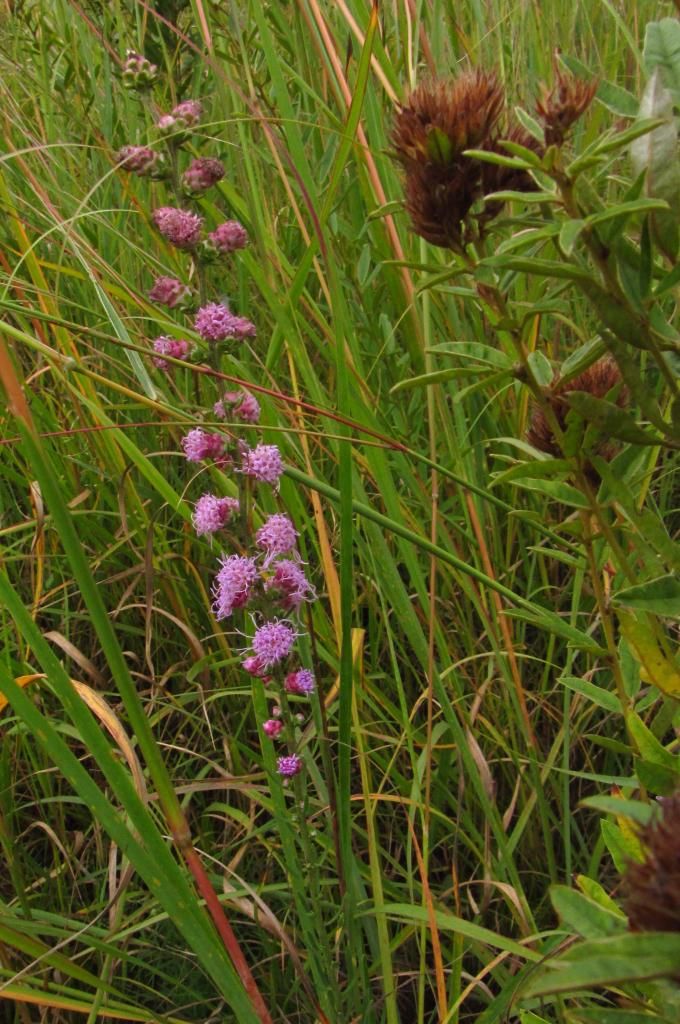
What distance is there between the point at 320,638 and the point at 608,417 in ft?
2.25

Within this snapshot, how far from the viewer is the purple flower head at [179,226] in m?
0.94

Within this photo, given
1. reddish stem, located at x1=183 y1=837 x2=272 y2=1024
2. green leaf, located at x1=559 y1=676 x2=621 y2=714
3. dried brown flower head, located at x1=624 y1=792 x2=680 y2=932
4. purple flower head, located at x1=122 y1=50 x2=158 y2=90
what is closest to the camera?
dried brown flower head, located at x1=624 y1=792 x2=680 y2=932

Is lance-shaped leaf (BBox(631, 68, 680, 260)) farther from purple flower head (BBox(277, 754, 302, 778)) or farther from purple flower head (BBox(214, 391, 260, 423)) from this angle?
purple flower head (BBox(277, 754, 302, 778))

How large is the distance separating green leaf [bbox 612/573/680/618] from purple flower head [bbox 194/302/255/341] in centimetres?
48

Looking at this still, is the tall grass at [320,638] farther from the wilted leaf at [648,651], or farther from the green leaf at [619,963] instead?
the green leaf at [619,963]

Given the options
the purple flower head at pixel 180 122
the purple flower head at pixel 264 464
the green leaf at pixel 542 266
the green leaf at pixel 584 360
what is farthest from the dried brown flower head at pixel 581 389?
the purple flower head at pixel 180 122

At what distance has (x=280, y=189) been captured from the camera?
1833 mm

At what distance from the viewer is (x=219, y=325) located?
0.96 metres

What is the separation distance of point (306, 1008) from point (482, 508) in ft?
2.18

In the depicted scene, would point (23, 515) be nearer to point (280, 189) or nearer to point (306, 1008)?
point (280, 189)

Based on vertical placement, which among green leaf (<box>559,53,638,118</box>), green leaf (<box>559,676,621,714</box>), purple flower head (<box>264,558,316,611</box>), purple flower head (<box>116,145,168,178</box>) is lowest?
green leaf (<box>559,676,621,714</box>)

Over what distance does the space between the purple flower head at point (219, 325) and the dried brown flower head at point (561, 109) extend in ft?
1.28

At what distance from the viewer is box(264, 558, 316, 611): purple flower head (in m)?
0.94

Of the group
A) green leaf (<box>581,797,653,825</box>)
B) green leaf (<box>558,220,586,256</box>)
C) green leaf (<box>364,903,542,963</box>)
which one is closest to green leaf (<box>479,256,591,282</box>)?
green leaf (<box>558,220,586,256</box>)
